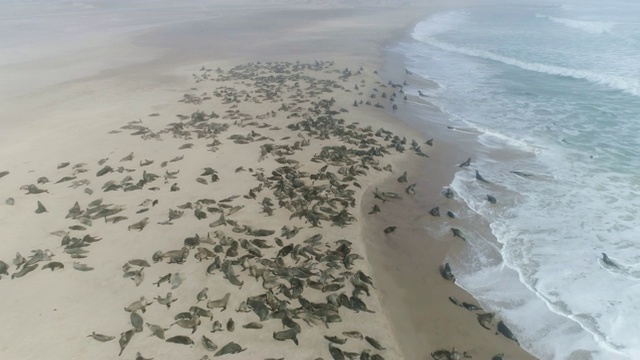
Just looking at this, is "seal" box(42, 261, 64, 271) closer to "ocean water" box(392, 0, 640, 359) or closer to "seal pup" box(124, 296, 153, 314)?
"seal pup" box(124, 296, 153, 314)

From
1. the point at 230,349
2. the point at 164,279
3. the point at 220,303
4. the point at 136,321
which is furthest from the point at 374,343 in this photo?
the point at 164,279

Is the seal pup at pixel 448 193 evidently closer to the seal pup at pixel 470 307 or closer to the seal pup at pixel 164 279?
the seal pup at pixel 470 307

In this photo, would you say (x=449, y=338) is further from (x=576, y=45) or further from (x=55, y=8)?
(x=55, y=8)

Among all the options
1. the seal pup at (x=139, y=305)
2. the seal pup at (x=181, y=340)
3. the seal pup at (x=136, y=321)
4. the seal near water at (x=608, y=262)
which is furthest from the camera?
the seal near water at (x=608, y=262)

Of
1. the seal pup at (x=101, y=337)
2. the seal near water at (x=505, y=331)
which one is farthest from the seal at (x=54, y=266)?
the seal near water at (x=505, y=331)

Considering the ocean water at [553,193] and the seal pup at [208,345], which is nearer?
the seal pup at [208,345]

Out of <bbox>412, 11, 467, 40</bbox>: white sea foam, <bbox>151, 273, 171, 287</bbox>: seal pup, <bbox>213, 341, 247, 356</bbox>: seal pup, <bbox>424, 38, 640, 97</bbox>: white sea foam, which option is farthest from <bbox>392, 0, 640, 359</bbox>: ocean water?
<bbox>412, 11, 467, 40</bbox>: white sea foam

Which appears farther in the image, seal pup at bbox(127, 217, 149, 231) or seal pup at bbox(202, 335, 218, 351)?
seal pup at bbox(127, 217, 149, 231)

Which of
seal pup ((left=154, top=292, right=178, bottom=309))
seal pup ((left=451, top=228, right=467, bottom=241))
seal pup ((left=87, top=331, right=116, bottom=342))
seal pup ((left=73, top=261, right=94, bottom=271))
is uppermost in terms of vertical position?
seal pup ((left=73, top=261, right=94, bottom=271))
